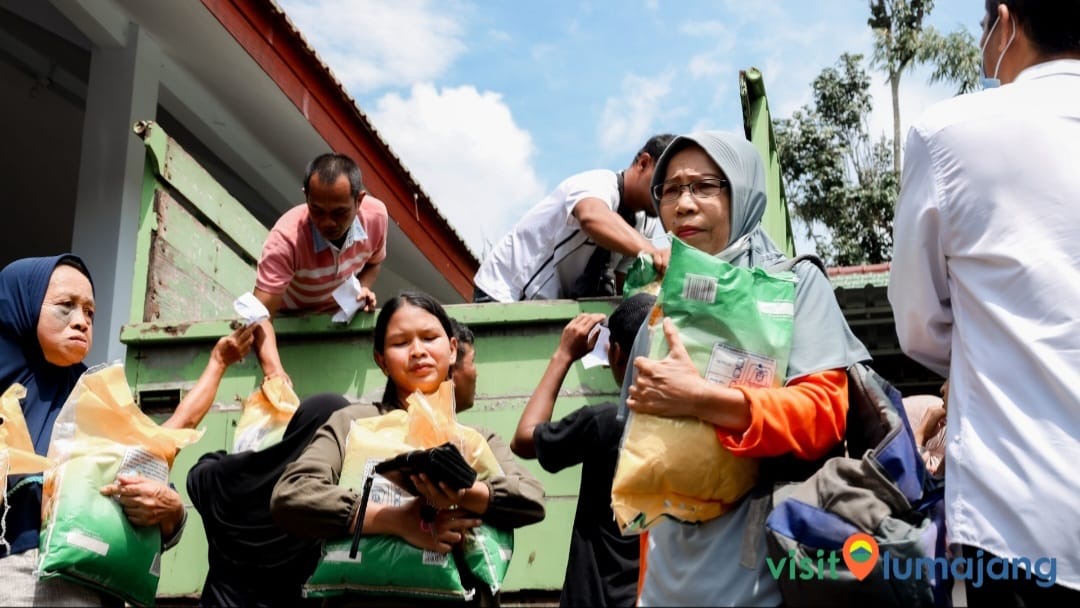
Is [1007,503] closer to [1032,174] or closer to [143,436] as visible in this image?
[1032,174]

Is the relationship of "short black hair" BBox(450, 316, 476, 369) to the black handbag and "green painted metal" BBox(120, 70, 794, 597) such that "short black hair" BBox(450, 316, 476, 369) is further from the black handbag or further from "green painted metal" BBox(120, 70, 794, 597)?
the black handbag

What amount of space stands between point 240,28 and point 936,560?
5480 mm

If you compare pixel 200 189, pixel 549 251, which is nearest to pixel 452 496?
pixel 549 251

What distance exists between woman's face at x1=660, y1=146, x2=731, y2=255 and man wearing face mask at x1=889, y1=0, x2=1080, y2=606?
0.48 metres

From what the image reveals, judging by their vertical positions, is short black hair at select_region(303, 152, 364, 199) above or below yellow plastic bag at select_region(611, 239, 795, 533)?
above

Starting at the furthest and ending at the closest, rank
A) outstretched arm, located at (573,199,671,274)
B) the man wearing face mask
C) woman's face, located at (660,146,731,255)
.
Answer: outstretched arm, located at (573,199,671,274)
woman's face, located at (660,146,731,255)
the man wearing face mask

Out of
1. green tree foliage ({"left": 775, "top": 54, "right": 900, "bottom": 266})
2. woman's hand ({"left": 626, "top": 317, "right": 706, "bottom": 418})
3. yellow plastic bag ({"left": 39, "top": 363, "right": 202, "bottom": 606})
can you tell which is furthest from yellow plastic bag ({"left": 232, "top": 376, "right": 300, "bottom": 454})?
green tree foliage ({"left": 775, "top": 54, "right": 900, "bottom": 266})

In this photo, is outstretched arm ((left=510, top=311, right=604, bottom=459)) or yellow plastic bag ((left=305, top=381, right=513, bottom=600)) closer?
yellow plastic bag ((left=305, top=381, right=513, bottom=600))

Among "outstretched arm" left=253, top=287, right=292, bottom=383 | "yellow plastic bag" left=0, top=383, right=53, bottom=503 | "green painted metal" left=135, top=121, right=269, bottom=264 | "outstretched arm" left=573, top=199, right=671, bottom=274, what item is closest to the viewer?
"yellow plastic bag" left=0, top=383, right=53, bottom=503

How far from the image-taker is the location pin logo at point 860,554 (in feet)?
Answer: 6.81

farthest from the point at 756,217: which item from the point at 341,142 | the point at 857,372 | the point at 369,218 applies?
the point at 341,142

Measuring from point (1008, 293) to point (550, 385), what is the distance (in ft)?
5.60

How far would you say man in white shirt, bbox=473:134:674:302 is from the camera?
16.4 ft

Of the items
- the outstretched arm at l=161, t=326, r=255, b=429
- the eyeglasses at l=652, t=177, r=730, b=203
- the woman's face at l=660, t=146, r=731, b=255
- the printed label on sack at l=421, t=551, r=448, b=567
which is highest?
the eyeglasses at l=652, t=177, r=730, b=203
